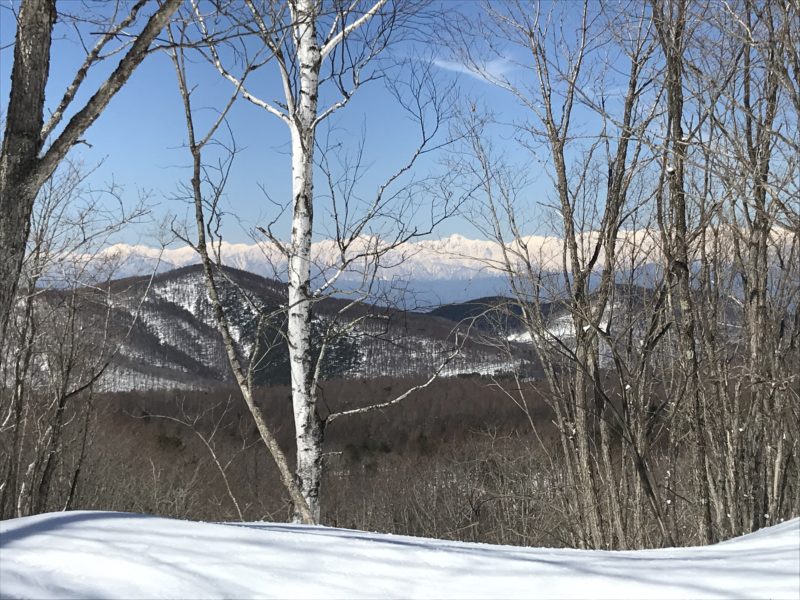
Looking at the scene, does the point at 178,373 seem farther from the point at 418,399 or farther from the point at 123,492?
the point at 123,492

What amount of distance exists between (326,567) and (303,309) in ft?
11.9

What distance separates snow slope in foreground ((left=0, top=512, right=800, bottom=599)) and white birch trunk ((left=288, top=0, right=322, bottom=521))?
316 cm

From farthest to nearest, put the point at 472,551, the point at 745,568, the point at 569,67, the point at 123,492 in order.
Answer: the point at 123,492 → the point at 569,67 → the point at 472,551 → the point at 745,568

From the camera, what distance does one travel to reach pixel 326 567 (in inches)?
72.0

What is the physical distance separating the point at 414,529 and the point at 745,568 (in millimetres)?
30643

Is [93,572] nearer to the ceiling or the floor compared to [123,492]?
nearer to the ceiling

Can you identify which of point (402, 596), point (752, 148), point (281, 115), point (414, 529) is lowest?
point (414, 529)

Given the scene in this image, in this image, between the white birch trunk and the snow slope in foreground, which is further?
the white birch trunk

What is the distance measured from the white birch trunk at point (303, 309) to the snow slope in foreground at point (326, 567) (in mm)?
3165

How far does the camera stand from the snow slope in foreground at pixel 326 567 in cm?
166

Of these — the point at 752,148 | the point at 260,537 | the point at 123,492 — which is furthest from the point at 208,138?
the point at 123,492

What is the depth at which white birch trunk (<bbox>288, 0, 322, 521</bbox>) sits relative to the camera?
5.32 m

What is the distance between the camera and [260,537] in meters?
2.06

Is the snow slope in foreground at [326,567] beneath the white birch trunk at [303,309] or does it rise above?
beneath
